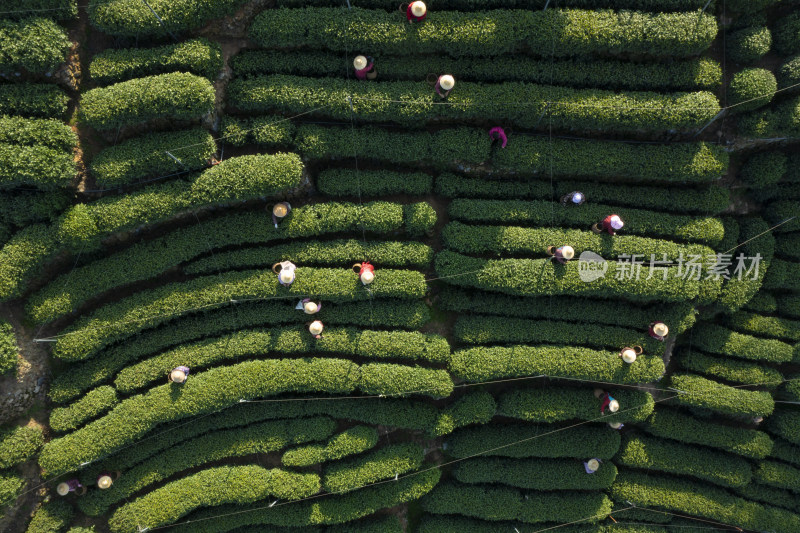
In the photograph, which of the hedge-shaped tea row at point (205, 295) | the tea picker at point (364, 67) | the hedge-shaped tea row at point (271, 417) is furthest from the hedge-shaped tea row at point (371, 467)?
the tea picker at point (364, 67)

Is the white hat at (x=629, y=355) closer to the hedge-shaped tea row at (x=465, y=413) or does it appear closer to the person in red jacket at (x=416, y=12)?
the hedge-shaped tea row at (x=465, y=413)

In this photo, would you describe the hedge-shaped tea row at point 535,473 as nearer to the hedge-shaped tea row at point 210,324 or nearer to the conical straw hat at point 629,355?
the conical straw hat at point 629,355

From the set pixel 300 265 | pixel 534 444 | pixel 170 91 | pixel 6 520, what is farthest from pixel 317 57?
pixel 6 520

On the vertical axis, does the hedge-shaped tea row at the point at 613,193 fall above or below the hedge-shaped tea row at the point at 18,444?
above

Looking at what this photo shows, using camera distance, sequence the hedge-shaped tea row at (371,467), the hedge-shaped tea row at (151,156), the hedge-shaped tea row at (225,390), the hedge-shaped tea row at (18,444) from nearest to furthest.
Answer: the hedge-shaped tea row at (151,156) → the hedge-shaped tea row at (18,444) → the hedge-shaped tea row at (225,390) → the hedge-shaped tea row at (371,467)

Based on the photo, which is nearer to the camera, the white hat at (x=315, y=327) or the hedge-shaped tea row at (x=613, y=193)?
the white hat at (x=315, y=327)

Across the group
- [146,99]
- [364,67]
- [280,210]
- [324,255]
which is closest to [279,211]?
[280,210]

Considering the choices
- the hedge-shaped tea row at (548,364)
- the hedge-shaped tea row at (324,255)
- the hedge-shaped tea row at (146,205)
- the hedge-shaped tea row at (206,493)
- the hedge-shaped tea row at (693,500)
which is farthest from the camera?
the hedge-shaped tea row at (693,500)

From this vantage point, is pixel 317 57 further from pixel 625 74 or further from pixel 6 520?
pixel 6 520

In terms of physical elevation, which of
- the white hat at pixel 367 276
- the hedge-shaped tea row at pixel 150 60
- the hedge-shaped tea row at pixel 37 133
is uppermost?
the hedge-shaped tea row at pixel 150 60
